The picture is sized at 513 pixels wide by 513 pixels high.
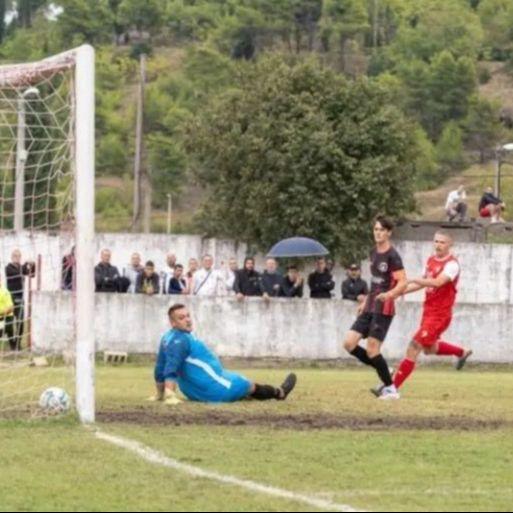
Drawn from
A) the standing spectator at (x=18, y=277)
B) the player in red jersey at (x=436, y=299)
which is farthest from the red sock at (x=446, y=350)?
the standing spectator at (x=18, y=277)

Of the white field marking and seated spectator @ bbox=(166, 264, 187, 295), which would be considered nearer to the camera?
the white field marking

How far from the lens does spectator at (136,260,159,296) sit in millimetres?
33541

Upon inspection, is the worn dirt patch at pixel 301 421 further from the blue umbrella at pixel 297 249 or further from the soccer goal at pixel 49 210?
the blue umbrella at pixel 297 249

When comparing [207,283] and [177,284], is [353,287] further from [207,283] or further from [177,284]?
[177,284]

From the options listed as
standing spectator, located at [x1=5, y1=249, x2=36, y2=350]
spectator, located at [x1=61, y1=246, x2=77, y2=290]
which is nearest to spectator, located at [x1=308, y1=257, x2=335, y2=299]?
standing spectator, located at [x1=5, y1=249, x2=36, y2=350]

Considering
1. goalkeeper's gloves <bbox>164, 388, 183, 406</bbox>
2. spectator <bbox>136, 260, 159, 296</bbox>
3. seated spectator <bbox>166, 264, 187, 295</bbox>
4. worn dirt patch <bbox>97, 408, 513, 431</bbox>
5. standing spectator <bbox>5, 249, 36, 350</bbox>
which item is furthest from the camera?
seated spectator <bbox>166, 264, 187, 295</bbox>

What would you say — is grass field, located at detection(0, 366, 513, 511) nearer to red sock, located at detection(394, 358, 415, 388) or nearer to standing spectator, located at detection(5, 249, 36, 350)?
red sock, located at detection(394, 358, 415, 388)

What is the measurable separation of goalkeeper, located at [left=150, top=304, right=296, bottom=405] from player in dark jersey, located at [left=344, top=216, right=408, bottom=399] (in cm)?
155

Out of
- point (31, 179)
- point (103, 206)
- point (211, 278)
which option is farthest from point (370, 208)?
point (103, 206)

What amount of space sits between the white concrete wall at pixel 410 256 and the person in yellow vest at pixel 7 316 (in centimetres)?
623

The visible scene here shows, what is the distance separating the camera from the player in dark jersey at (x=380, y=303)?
63.0ft

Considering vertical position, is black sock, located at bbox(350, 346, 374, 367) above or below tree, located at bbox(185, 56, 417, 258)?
below

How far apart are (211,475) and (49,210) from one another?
31.2 feet

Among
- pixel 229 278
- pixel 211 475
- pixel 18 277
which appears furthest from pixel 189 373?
pixel 229 278
